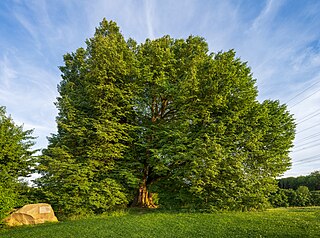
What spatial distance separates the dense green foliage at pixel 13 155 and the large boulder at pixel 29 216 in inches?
37.7

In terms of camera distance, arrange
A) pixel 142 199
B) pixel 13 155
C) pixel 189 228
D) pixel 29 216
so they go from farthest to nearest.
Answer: pixel 142 199 < pixel 13 155 < pixel 29 216 < pixel 189 228

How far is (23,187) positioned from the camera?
13.6 m

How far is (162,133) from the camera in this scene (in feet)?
46.4

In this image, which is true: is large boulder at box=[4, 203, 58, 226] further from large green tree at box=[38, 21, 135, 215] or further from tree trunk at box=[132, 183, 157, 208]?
tree trunk at box=[132, 183, 157, 208]

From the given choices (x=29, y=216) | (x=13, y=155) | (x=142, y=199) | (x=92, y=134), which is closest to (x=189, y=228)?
(x=142, y=199)

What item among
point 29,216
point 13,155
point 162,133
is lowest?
point 29,216

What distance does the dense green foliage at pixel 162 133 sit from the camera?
1262 cm

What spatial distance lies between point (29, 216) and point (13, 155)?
3.80 meters

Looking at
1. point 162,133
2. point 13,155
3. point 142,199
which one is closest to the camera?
point 13,155

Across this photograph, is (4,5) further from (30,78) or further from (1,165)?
(1,165)

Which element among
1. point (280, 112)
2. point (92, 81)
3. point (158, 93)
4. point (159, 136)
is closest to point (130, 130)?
point (159, 136)

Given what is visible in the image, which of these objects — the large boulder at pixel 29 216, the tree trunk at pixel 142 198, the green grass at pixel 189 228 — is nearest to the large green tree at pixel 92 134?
the large boulder at pixel 29 216

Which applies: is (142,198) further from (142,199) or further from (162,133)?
(162,133)

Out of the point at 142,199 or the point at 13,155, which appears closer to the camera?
the point at 13,155
